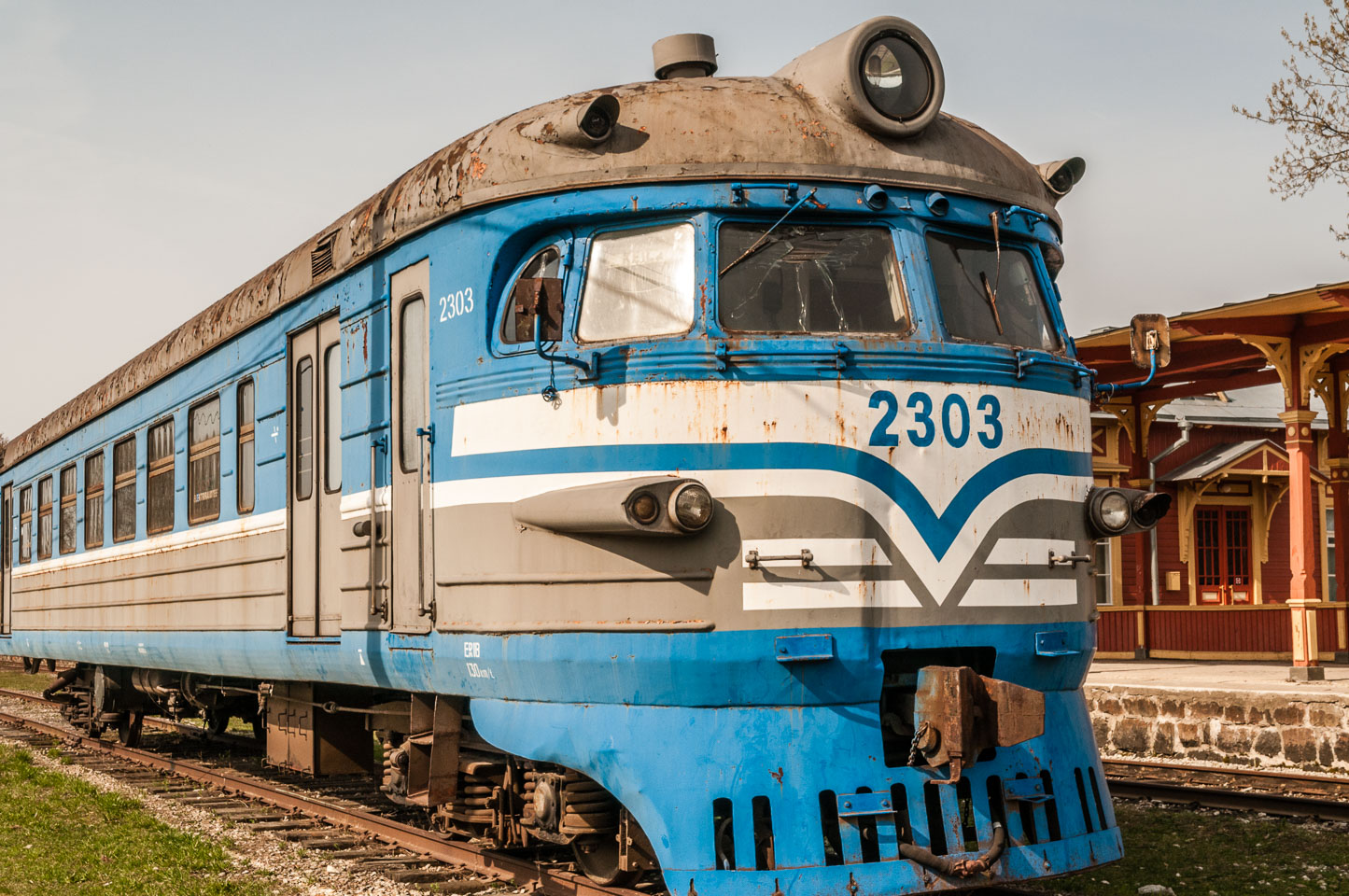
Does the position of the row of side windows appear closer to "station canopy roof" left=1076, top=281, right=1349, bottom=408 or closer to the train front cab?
the train front cab

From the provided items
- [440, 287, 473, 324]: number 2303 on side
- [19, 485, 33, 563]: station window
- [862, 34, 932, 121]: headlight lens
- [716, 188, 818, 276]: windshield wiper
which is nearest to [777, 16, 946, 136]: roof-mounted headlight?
[862, 34, 932, 121]: headlight lens

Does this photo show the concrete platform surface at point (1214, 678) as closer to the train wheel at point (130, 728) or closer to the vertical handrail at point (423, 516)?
the vertical handrail at point (423, 516)

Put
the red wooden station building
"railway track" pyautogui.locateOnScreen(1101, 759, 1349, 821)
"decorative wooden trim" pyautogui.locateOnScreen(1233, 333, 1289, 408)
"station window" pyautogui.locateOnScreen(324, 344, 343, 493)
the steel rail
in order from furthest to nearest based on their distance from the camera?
1. "decorative wooden trim" pyautogui.locateOnScreen(1233, 333, 1289, 408)
2. the red wooden station building
3. "railway track" pyautogui.locateOnScreen(1101, 759, 1349, 821)
4. "station window" pyautogui.locateOnScreen(324, 344, 343, 493)
5. the steel rail

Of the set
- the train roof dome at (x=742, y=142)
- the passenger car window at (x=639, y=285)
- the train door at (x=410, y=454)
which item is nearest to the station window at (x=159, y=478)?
the train door at (x=410, y=454)

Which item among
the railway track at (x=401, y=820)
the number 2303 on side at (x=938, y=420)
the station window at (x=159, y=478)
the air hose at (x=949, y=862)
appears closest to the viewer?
the air hose at (x=949, y=862)

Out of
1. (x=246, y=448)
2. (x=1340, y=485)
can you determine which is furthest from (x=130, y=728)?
(x=1340, y=485)

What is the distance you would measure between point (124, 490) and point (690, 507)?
8972 millimetres

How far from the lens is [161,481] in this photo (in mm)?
12141

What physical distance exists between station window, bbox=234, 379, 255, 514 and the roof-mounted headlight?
4.93 m

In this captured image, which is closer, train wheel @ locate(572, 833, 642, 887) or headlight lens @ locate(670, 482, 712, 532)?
headlight lens @ locate(670, 482, 712, 532)

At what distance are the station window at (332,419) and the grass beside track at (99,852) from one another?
2269 mm

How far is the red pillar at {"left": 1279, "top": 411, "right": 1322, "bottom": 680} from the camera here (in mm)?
15656

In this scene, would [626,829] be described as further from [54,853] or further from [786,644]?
[54,853]

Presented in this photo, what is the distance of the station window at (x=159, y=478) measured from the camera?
11852 mm
